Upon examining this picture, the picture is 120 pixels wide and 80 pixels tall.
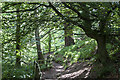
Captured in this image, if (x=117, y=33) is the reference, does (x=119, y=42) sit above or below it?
below

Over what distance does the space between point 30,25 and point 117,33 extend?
11.7 ft

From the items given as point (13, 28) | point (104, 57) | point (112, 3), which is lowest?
point (104, 57)

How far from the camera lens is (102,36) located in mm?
6223

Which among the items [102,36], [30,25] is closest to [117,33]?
[102,36]

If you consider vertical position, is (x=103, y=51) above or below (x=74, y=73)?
above

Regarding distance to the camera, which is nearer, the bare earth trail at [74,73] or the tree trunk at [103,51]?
the tree trunk at [103,51]

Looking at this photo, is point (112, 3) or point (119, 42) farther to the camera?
point (119, 42)

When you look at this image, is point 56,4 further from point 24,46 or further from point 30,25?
point 24,46

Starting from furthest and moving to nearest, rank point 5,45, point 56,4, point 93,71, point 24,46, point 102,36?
point 93,71
point 102,36
point 56,4
point 5,45
point 24,46

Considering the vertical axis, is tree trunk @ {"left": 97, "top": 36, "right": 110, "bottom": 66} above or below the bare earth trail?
above

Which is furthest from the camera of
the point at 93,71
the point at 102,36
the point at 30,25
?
the point at 93,71

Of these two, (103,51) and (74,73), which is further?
(74,73)

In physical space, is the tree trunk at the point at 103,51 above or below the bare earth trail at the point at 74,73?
above

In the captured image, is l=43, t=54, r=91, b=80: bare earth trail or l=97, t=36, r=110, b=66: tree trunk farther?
l=43, t=54, r=91, b=80: bare earth trail
